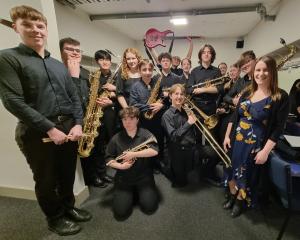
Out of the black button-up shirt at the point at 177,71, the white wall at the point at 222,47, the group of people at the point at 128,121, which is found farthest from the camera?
the white wall at the point at 222,47

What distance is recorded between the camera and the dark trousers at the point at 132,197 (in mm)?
1824

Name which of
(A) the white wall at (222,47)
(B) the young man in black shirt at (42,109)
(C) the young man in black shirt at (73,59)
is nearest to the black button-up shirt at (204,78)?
(C) the young man in black shirt at (73,59)

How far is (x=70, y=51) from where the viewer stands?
6.19 feet

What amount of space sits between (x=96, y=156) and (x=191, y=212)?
127 centimetres

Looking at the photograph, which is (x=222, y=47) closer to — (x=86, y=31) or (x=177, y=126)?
(x=86, y=31)

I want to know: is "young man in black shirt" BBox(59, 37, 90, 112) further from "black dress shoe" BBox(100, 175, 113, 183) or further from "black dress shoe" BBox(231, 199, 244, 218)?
"black dress shoe" BBox(231, 199, 244, 218)

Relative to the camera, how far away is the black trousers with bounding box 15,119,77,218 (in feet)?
4.55

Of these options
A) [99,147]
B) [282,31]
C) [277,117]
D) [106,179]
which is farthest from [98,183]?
[282,31]

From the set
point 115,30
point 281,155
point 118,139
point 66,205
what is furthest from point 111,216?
point 115,30

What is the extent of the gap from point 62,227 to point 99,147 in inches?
37.4

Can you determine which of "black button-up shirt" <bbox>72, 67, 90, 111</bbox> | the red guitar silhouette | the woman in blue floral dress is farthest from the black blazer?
the red guitar silhouette

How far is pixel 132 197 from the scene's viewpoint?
6.30ft

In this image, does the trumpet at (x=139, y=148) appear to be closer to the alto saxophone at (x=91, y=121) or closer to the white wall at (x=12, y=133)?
the alto saxophone at (x=91, y=121)

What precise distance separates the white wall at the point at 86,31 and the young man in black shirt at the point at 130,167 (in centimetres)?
270
